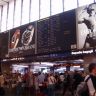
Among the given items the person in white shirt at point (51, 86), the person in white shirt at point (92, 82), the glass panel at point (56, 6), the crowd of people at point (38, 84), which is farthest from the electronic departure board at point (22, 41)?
the person in white shirt at point (92, 82)

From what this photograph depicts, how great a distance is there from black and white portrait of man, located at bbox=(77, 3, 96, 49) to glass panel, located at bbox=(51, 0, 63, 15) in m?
4.04

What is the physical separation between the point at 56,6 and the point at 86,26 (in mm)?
5014

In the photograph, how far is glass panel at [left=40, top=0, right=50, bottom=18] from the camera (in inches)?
598

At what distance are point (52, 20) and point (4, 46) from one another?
14.5 feet

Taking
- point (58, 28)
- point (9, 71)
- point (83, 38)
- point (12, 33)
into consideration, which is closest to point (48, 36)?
point (58, 28)

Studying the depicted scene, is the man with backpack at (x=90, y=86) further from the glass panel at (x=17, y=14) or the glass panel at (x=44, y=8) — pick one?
the glass panel at (x=17, y=14)

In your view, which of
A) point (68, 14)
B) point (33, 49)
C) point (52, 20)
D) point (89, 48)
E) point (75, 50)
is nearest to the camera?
point (89, 48)

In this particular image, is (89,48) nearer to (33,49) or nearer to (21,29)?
(33,49)

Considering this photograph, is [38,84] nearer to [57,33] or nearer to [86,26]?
[57,33]

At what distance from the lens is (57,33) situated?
1129 centimetres

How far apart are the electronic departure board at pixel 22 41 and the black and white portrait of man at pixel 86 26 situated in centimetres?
328

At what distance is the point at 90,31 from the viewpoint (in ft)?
32.1

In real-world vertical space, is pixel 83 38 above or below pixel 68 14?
below

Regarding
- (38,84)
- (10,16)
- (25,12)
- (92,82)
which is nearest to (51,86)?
(38,84)
